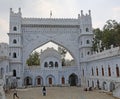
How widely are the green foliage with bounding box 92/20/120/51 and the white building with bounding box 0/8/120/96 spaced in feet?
3.71

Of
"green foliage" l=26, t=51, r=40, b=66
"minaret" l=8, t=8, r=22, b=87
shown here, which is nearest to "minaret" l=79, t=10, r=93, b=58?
"minaret" l=8, t=8, r=22, b=87

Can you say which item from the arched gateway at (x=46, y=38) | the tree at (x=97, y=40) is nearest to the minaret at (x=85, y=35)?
the arched gateway at (x=46, y=38)

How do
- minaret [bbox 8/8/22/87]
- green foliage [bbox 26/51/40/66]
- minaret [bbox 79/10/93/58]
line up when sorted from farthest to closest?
green foliage [bbox 26/51/40/66], minaret [bbox 79/10/93/58], minaret [bbox 8/8/22/87]

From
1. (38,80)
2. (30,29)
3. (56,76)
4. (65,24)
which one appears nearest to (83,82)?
(56,76)

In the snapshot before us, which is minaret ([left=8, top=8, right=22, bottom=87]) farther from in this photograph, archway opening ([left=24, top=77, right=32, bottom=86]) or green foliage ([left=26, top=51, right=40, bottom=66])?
green foliage ([left=26, top=51, right=40, bottom=66])

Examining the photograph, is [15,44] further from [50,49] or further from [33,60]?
[33,60]

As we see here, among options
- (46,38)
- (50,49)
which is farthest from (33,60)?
(46,38)

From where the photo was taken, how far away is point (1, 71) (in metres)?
29.5

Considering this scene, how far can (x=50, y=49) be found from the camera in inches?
1624

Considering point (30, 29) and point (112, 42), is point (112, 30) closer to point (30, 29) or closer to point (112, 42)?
point (112, 42)

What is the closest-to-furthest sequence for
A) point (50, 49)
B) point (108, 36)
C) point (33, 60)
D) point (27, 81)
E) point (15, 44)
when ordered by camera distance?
point (108, 36) < point (15, 44) < point (27, 81) < point (50, 49) < point (33, 60)

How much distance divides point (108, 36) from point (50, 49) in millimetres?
13323

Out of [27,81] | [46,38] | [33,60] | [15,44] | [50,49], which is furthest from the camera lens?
[33,60]

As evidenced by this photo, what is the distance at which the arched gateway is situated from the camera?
36.5 m
